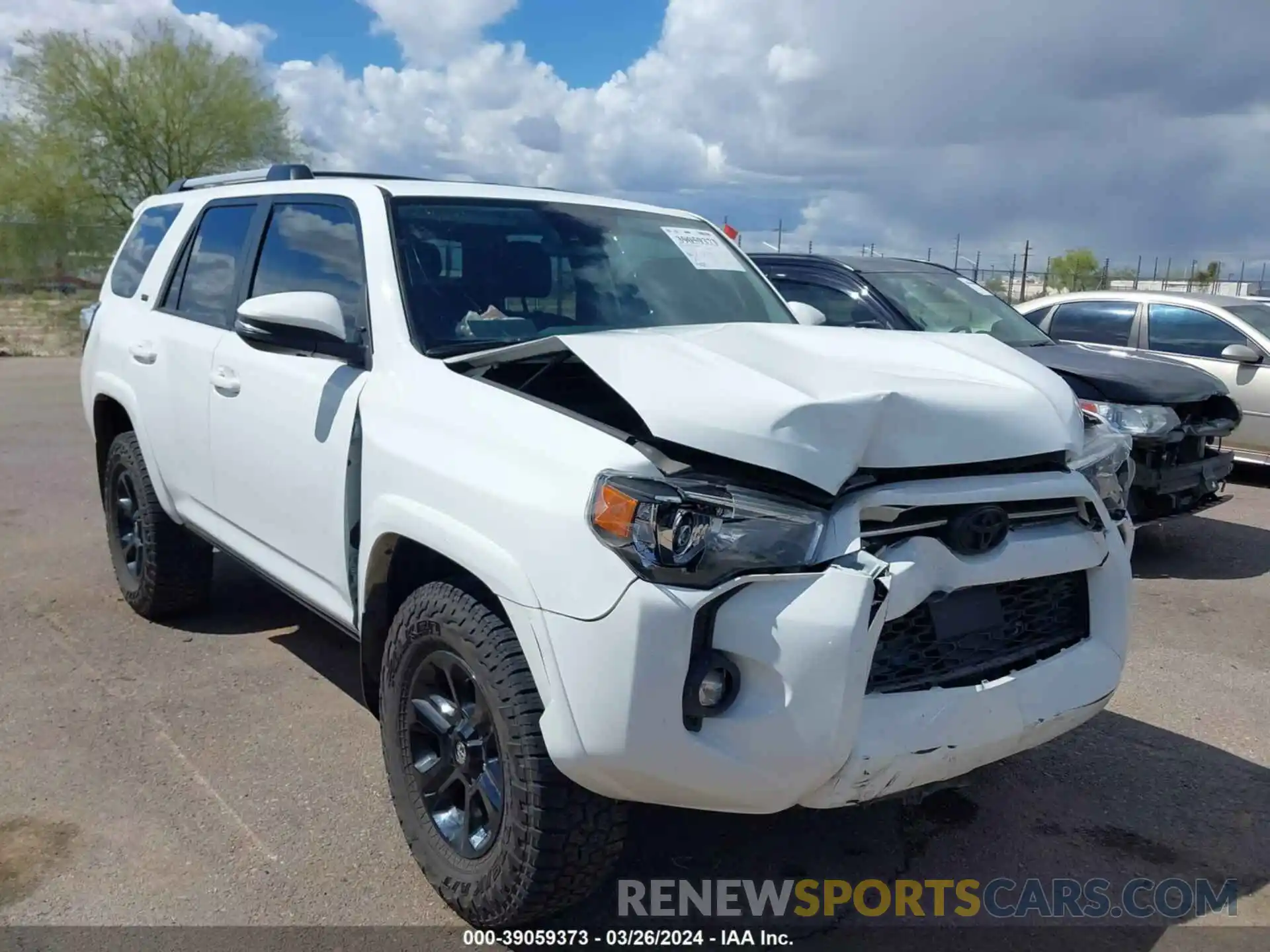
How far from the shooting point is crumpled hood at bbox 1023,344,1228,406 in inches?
245

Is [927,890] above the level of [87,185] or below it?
below

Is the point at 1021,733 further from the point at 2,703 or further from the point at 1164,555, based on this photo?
the point at 1164,555

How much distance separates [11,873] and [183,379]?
1.98 m

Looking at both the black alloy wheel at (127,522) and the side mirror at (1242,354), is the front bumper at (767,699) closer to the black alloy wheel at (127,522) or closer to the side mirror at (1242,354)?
the black alloy wheel at (127,522)

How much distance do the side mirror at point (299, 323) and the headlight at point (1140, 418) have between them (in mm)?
4470

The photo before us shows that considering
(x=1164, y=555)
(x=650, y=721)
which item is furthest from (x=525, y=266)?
(x=1164, y=555)

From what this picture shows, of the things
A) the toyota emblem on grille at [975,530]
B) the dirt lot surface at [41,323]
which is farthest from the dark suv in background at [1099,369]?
the dirt lot surface at [41,323]

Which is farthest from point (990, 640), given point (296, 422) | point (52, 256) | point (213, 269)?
point (52, 256)

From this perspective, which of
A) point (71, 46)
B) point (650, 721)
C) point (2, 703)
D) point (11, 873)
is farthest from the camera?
point (71, 46)

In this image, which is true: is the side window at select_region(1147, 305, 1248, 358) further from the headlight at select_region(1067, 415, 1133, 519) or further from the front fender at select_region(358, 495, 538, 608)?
the front fender at select_region(358, 495, 538, 608)

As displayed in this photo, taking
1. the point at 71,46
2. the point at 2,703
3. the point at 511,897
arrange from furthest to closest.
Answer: the point at 71,46
the point at 2,703
the point at 511,897

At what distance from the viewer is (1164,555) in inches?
265

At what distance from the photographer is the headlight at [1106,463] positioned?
2939 mm

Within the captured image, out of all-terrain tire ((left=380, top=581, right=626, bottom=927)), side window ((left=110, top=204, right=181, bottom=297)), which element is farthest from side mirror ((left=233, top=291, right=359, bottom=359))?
side window ((left=110, top=204, right=181, bottom=297))
